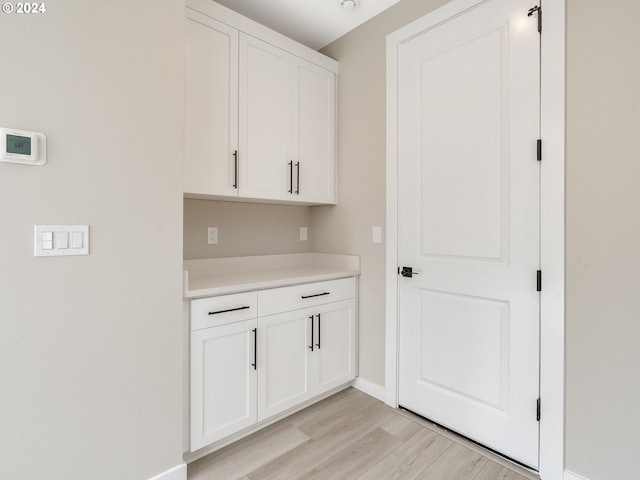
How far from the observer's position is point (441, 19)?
6.27ft

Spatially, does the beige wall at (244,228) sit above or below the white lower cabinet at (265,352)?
above

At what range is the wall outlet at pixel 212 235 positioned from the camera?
2.25 meters

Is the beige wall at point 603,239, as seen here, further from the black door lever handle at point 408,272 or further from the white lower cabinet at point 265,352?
the white lower cabinet at point 265,352

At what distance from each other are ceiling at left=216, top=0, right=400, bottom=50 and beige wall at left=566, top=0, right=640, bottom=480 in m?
1.27

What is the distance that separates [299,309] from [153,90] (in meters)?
1.42

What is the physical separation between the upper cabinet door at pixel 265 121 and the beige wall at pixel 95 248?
1.80ft

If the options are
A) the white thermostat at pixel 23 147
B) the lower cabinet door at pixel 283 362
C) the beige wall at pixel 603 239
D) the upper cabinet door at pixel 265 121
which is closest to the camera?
the white thermostat at pixel 23 147

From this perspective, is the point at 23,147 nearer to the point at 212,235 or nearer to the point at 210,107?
the point at 210,107

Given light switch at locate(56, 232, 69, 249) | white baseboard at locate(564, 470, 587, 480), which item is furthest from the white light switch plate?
white baseboard at locate(564, 470, 587, 480)

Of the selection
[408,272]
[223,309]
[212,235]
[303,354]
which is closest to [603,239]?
[408,272]

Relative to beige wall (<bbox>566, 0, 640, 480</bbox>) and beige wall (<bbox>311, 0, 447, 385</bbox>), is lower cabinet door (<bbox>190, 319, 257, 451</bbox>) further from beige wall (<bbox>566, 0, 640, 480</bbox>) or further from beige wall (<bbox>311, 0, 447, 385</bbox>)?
beige wall (<bbox>566, 0, 640, 480</bbox>)

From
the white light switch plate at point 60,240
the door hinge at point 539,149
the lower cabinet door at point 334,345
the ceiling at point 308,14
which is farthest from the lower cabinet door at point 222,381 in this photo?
the ceiling at point 308,14

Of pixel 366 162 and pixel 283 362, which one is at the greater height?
pixel 366 162

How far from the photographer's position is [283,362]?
198 centimetres
